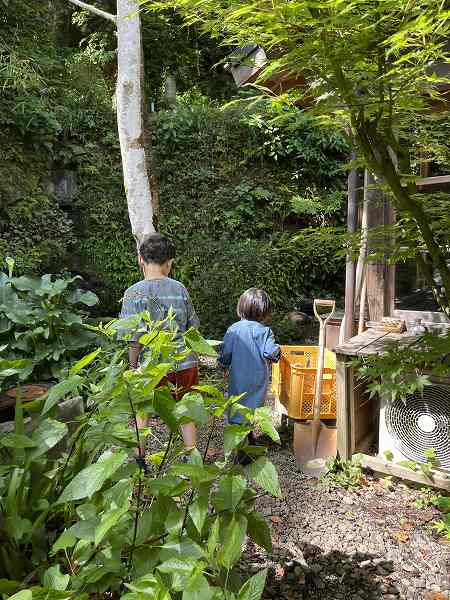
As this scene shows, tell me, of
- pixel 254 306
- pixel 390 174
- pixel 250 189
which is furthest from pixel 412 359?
pixel 250 189

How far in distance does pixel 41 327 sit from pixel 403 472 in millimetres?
2516

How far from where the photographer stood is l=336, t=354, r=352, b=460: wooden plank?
3.06 meters

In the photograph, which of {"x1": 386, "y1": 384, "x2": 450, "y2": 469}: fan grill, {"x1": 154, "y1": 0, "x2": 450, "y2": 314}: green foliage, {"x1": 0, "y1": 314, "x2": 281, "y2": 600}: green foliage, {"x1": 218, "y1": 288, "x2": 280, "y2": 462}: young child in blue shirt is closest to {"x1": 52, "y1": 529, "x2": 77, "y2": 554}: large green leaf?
{"x1": 0, "y1": 314, "x2": 281, "y2": 600}: green foliage

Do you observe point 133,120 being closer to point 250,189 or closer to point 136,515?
point 136,515

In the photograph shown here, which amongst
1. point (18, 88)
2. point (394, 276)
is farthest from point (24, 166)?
point (394, 276)

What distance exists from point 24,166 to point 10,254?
1.73 meters

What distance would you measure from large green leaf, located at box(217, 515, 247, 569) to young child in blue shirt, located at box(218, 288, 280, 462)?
207 cm

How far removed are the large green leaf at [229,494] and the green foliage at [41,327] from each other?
7.68 ft

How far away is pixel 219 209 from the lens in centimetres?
870

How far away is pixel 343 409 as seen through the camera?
3074mm

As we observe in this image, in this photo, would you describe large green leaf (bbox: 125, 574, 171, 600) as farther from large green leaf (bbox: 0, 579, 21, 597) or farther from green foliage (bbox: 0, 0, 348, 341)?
green foliage (bbox: 0, 0, 348, 341)

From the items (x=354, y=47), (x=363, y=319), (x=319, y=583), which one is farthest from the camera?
(x=363, y=319)

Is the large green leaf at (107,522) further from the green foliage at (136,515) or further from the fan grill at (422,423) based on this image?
the fan grill at (422,423)

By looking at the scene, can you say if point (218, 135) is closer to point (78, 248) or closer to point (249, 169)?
point (249, 169)
